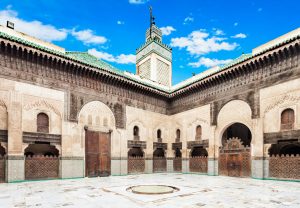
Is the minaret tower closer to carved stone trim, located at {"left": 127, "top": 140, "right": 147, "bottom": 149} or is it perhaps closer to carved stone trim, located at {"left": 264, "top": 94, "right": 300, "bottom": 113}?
carved stone trim, located at {"left": 127, "top": 140, "right": 147, "bottom": 149}

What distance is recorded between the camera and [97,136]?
13.0m

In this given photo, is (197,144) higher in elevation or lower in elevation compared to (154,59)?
lower

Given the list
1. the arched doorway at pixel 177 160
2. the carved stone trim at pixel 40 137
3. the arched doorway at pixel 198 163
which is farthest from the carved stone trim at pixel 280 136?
the carved stone trim at pixel 40 137

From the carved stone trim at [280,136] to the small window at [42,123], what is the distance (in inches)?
424

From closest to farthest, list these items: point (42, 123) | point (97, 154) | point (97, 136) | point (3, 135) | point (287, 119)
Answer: point (3, 135) < point (287, 119) < point (42, 123) < point (97, 154) < point (97, 136)

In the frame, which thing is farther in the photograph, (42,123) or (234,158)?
(234,158)

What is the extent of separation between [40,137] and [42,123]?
2.31 ft

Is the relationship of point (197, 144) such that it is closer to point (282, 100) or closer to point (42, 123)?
point (282, 100)

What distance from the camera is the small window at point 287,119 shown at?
1034 cm

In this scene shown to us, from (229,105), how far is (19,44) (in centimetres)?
1124

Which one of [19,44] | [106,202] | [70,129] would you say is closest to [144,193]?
[106,202]

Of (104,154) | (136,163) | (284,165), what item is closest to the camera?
(284,165)

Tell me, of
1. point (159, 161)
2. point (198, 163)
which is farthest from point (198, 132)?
point (159, 161)

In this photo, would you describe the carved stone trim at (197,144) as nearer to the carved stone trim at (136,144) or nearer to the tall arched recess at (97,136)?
the carved stone trim at (136,144)
